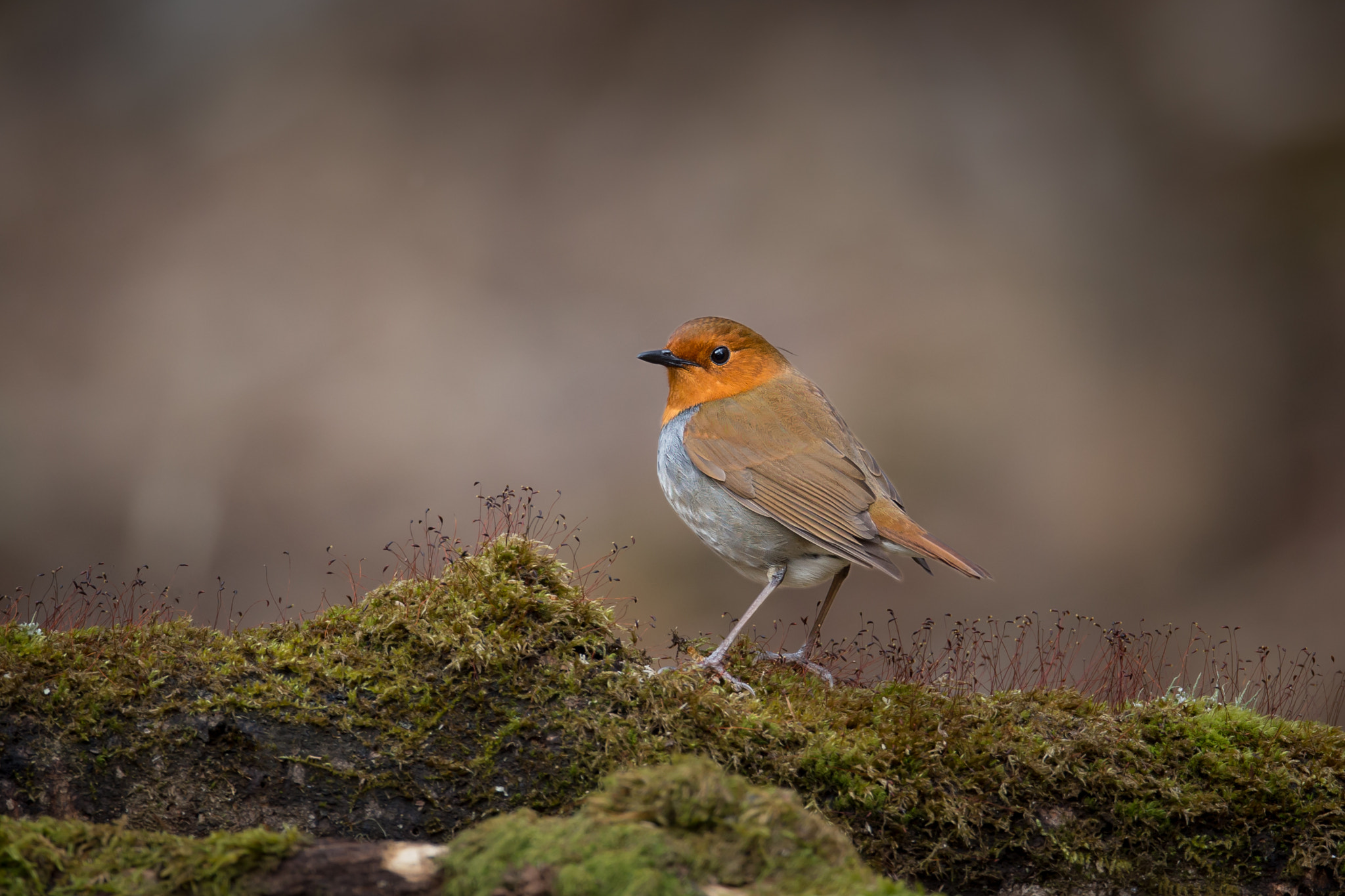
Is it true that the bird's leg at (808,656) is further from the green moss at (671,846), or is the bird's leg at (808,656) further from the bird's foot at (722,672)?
the green moss at (671,846)

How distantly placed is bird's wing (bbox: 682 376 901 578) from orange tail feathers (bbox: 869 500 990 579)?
62 mm

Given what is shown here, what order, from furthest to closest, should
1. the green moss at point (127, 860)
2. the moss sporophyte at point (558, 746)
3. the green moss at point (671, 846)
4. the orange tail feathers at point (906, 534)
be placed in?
the orange tail feathers at point (906, 534), the moss sporophyte at point (558, 746), the green moss at point (127, 860), the green moss at point (671, 846)

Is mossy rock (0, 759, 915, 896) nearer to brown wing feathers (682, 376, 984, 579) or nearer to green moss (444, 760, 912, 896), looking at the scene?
green moss (444, 760, 912, 896)

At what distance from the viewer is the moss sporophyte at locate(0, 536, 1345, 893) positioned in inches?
137

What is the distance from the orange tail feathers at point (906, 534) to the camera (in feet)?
15.5

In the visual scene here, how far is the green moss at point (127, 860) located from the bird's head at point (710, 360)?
3.55 meters

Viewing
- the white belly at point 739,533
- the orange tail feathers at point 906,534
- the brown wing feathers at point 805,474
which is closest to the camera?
the orange tail feathers at point 906,534

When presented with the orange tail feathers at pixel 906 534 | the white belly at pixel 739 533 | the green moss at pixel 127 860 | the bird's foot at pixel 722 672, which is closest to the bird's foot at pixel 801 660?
the bird's foot at pixel 722 672

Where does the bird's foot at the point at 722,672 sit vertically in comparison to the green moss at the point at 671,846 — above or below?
above

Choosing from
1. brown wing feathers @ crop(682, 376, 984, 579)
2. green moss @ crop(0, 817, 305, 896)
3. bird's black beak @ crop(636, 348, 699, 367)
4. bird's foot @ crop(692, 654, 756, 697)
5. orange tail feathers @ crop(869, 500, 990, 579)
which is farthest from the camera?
bird's black beak @ crop(636, 348, 699, 367)

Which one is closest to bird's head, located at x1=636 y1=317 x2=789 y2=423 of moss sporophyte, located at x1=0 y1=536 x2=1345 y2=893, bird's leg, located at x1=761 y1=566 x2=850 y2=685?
bird's leg, located at x1=761 y1=566 x2=850 y2=685

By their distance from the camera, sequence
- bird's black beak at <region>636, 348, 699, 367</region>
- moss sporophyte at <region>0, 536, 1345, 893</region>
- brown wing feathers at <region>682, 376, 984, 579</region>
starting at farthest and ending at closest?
bird's black beak at <region>636, 348, 699, 367</region> → brown wing feathers at <region>682, 376, 984, 579</region> → moss sporophyte at <region>0, 536, 1345, 893</region>

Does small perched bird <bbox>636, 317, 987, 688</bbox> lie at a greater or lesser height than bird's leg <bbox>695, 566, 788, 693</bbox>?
greater

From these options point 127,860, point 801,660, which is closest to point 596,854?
point 127,860
